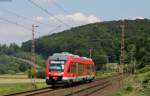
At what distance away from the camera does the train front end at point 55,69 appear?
159ft

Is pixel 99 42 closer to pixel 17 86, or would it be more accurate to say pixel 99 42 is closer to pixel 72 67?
pixel 72 67

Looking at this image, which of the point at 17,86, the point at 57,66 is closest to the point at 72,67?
the point at 57,66

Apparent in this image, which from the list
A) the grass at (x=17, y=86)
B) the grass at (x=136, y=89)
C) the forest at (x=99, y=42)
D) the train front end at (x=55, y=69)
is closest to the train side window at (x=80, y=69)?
the grass at (x=17, y=86)

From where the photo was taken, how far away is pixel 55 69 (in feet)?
160

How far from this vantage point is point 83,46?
4060 inches

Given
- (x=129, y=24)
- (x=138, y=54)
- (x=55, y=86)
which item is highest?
(x=129, y=24)

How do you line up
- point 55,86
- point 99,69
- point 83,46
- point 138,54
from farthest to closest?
1. point 99,69
2. point 138,54
3. point 83,46
4. point 55,86

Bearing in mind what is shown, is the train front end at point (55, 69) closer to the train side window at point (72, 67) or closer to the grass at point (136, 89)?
the train side window at point (72, 67)

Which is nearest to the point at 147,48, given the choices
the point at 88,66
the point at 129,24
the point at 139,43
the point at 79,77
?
the point at 139,43

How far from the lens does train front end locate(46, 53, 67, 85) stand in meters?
48.4

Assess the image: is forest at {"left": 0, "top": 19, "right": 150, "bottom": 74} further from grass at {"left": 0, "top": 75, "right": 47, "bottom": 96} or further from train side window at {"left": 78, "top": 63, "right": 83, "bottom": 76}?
grass at {"left": 0, "top": 75, "right": 47, "bottom": 96}

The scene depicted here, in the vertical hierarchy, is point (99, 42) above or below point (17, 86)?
above

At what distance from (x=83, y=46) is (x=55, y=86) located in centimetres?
5150

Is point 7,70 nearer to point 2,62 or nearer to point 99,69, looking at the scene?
point 2,62
